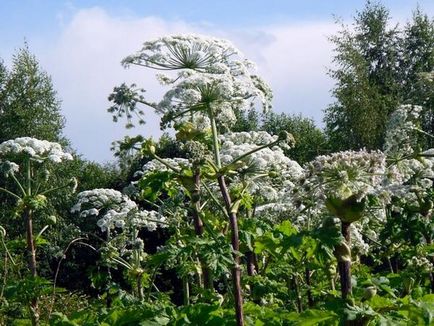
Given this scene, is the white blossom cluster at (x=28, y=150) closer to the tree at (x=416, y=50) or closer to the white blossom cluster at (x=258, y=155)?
the white blossom cluster at (x=258, y=155)

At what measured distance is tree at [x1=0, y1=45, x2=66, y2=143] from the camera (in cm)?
3222

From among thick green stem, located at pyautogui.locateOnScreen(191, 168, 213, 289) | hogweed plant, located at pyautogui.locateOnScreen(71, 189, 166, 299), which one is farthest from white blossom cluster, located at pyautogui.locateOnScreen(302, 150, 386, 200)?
hogweed plant, located at pyautogui.locateOnScreen(71, 189, 166, 299)

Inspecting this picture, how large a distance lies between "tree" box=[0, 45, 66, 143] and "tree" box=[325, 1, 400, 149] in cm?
981

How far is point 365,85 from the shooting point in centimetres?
3397

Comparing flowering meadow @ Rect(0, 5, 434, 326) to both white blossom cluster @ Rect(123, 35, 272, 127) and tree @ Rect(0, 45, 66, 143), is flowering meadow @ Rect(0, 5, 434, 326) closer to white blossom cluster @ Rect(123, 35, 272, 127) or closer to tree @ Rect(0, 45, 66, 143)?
white blossom cluster @ Rect(123, 35, 272, 127)

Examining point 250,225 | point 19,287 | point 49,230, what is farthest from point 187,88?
point 49,230

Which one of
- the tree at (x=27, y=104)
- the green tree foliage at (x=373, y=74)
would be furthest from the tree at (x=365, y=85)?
the tree at (x=27, y=104)

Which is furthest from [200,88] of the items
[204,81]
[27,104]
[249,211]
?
[27,104]

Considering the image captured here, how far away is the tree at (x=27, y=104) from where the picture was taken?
32.2 metres

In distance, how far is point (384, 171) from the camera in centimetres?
497

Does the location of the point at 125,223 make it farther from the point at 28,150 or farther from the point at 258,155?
the point at 258,155

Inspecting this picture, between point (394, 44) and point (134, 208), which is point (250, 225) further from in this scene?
point (394, 44)

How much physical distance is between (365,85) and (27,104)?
11801 mm

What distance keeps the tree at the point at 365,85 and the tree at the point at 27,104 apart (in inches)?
386
